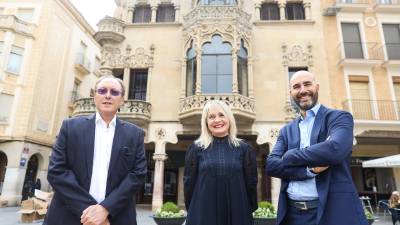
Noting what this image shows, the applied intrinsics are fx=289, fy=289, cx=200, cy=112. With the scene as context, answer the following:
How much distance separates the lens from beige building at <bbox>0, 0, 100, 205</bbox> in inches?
707

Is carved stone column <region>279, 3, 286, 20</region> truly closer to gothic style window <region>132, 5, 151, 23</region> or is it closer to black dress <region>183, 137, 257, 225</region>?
gothic style window <region>132, 5, 151, 23</region>

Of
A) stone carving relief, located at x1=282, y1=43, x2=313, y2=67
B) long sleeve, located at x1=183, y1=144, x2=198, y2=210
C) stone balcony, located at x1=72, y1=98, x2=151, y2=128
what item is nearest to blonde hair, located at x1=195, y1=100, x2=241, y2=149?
long sleeve, located at x1=183, y1=144, x2=198, y2=210

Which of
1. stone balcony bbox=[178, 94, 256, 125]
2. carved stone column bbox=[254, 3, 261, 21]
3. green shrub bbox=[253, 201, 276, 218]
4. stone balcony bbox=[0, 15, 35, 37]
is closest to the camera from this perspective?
green shrub bbox=[253, 201, 276, 218]

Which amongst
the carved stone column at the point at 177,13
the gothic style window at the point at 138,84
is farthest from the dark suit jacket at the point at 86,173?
the carved stone column at the point at 177,13

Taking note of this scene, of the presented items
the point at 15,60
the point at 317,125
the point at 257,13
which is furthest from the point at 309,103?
the point at 15,60

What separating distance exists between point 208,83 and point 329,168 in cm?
1262

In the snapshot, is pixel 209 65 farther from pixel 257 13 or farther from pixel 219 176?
pixel 219 176

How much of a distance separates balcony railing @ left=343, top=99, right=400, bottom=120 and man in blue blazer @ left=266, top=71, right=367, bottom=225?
13.9 m

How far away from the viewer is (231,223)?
121 inches

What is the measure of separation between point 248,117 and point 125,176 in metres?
12.0

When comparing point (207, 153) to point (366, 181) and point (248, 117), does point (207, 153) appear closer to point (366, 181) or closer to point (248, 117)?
point (248, 117)

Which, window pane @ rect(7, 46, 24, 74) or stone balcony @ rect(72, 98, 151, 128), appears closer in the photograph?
stone balcony @ rect(72, 98, 151, 128)

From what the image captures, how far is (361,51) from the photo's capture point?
16.5m

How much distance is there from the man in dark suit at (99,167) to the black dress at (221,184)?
2.33 ft
